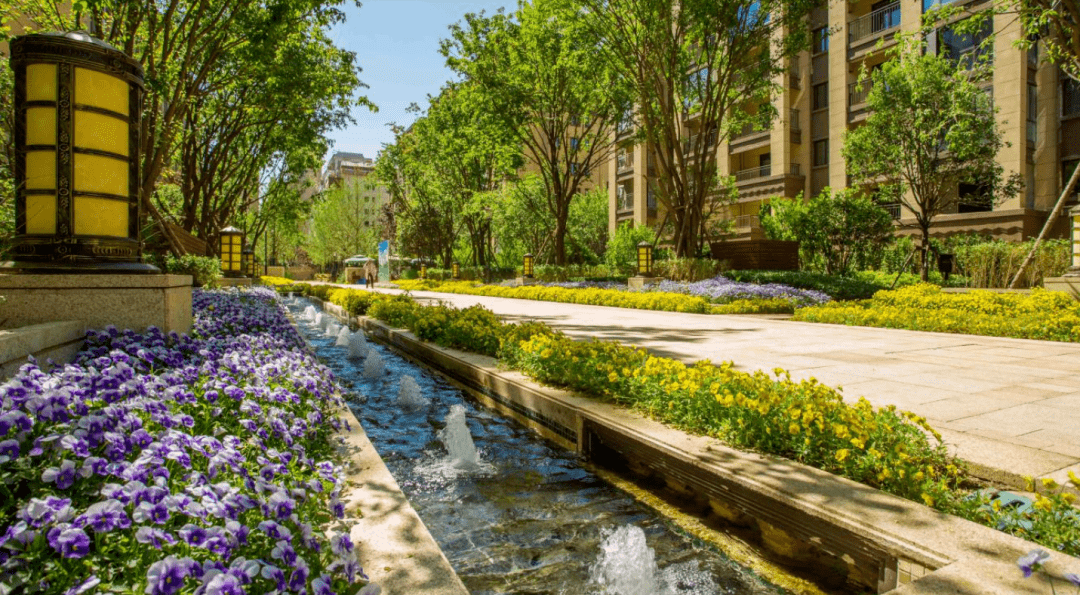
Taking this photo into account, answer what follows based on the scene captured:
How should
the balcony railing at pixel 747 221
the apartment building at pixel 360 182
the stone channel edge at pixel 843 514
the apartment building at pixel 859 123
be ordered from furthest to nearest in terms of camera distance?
the apartment building at pixel 360 182 → the balcony railing at pixel 747 221 → the apartment building at pixel 859 123 → the stone channel edge at pixel 843 514

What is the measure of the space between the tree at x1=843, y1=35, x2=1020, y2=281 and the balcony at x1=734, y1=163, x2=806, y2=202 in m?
9.40

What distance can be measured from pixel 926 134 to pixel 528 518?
21687mm

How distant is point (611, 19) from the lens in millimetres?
18250

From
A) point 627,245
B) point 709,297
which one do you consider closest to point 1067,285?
point 709,297


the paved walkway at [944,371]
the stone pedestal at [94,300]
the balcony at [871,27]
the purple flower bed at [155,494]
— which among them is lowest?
the paved walkway at [944,371]

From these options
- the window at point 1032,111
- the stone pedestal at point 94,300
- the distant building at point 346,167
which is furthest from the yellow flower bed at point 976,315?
the distant building at point 346,167

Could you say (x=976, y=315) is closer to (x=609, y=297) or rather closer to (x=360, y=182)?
(x=609, y=297)

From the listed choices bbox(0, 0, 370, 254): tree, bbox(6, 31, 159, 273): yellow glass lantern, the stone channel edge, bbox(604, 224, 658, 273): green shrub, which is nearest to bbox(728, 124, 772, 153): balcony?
bbox(604, 224, 658, 273): green shrub

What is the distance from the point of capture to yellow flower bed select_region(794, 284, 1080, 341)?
868 cm

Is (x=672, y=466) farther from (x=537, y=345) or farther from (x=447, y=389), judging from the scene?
(x=447, y=389)

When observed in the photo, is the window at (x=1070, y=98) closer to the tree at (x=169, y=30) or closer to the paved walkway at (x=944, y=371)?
the paved walkway at (x=944, y=371)

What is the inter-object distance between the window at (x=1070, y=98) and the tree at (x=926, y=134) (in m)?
4.00

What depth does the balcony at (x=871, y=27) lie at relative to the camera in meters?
27.8

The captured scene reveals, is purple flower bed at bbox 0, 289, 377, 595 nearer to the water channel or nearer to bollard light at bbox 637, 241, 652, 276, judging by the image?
the water channel
